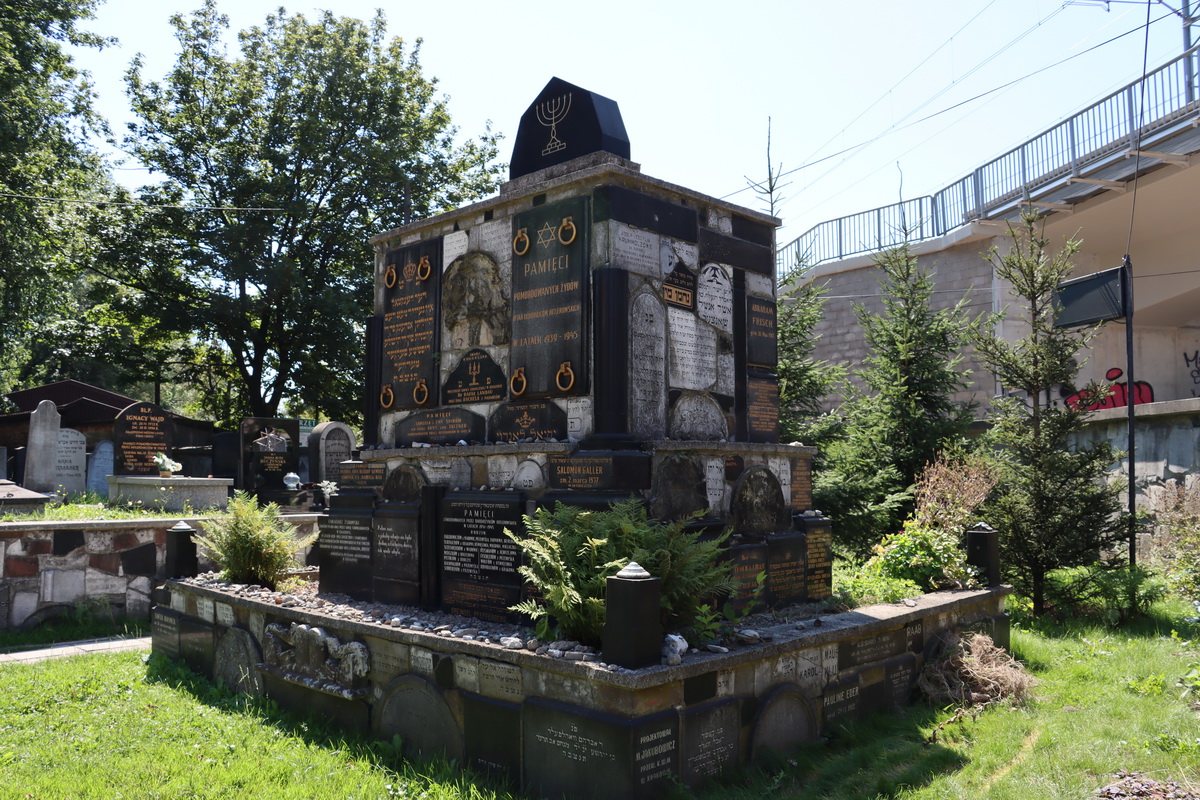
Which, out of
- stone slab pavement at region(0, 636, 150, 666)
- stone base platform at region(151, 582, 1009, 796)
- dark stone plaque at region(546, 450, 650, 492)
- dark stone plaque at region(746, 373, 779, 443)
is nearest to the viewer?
stone base platform at region(151, 582, 1009, 796)

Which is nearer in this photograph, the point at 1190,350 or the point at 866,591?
the point at 866,591

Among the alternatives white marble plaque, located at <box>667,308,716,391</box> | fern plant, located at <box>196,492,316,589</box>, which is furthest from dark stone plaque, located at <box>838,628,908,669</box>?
fern plant, located at <box>196,492,316,589</box>

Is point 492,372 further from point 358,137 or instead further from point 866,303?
point 358,137

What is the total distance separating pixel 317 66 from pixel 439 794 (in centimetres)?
2179

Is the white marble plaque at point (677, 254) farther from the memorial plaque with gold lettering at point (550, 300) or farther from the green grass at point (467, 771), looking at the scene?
the green grass at point (467, 771)

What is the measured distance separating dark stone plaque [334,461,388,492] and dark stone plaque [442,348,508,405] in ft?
2.89

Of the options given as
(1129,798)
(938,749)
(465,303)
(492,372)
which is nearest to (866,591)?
(938,749)

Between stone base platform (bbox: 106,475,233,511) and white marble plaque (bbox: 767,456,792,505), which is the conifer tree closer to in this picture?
white marble plaque (bbox: 767,456,792,505)

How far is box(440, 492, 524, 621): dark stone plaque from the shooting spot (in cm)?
609

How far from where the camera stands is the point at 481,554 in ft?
20.7

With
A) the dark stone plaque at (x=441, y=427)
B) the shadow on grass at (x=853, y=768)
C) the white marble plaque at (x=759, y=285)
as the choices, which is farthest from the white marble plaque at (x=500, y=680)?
the white marble plaque at (x=759, y=285)

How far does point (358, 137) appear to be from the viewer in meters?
22.5

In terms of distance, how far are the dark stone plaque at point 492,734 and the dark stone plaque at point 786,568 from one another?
2.61 meters

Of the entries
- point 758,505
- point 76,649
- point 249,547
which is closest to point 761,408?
point 758,505
